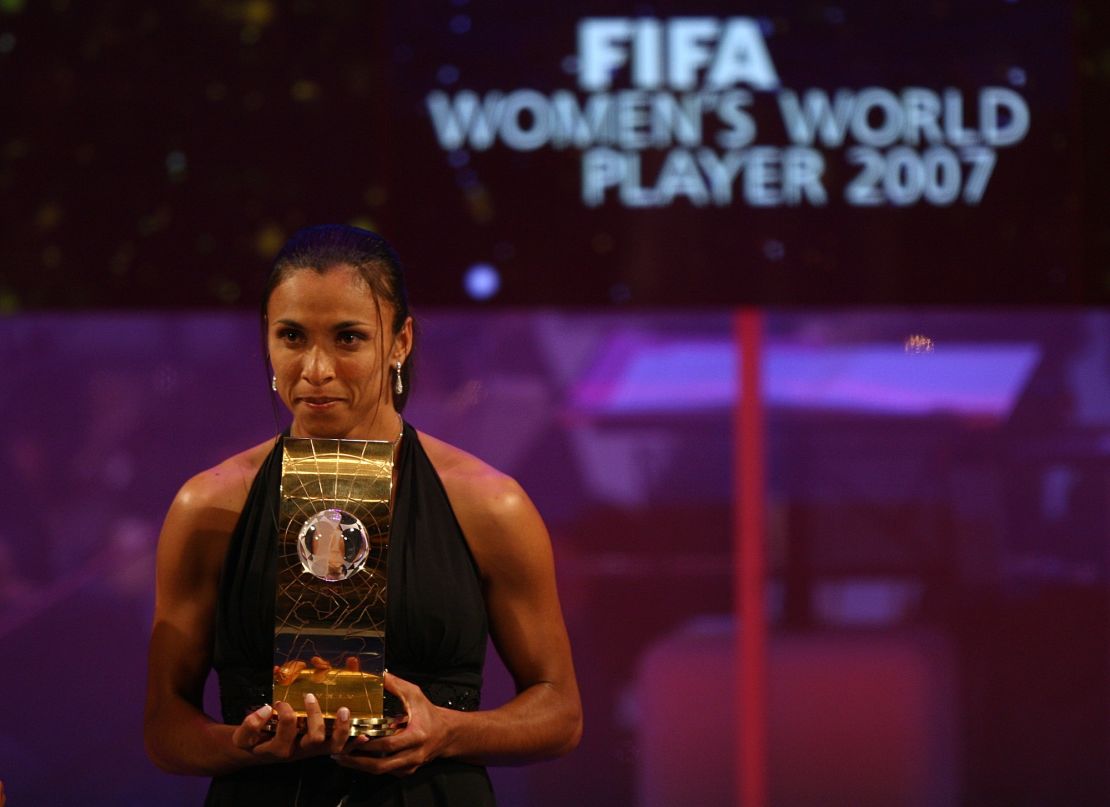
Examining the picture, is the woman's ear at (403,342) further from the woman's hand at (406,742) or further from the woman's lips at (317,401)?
the woman's hand at (406,742)

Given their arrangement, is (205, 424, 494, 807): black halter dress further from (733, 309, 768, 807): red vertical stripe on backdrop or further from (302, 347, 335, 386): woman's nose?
(733, 309, 768, 807): red vertical stripe on backdrop

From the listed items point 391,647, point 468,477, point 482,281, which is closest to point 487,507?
point 468,477

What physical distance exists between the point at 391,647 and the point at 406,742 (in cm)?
15

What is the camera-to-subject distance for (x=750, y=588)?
9.75ft

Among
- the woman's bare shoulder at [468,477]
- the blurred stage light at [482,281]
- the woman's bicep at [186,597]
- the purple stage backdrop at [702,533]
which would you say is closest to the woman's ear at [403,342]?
the woman's bare shoulder at [468,477]

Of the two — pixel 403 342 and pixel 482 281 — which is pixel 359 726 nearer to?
pixel 403 342

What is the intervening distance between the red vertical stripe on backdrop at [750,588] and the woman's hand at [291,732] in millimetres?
1865

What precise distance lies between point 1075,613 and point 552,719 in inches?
77.6

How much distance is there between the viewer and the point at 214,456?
300 cm

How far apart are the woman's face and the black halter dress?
5.5 inches

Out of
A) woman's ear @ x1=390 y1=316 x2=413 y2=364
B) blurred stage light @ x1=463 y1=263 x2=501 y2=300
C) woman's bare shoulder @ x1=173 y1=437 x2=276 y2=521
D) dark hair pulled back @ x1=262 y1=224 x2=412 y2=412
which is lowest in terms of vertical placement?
woman's bare shoulder @ x1=173 y1=437 x2=276 y2=521

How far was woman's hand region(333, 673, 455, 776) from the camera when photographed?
4.00 feet

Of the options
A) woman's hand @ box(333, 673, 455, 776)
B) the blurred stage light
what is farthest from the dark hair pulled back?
the blurred stage light

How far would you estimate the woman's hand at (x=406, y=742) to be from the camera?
1.22m
